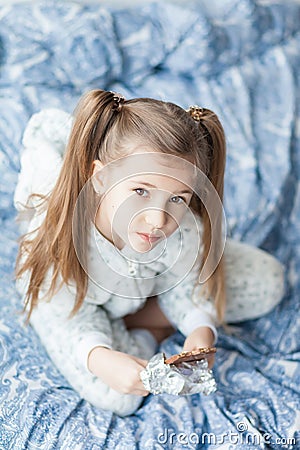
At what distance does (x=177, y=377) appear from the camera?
43.3 inches

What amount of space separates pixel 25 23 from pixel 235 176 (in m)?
0.58

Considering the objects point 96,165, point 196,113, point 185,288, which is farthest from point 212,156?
point 185,288

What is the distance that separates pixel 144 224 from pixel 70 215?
0.47 feet

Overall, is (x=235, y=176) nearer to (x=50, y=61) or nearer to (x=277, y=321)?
(x=277, y=321)

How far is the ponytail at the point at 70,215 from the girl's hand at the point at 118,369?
0.32 feet

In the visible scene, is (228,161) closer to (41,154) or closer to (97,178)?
(41,154)

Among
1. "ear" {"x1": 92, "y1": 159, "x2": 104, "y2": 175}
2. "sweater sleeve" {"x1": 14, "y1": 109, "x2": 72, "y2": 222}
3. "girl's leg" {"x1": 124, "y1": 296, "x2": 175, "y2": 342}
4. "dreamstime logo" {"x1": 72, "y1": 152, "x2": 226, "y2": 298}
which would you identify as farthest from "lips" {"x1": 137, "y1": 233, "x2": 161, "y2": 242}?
"girl's leg" {"x1": 124, "y1": 296, "x2": 175, "y2": 342}

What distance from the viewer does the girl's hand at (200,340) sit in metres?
1.22

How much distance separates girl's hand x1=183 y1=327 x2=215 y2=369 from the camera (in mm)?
1219

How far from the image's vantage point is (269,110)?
1755 millimetres

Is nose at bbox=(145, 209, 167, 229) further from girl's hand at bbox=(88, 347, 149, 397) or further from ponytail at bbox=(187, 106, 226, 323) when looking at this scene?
girl's hand at bbox=(88, 347, 149, 397)

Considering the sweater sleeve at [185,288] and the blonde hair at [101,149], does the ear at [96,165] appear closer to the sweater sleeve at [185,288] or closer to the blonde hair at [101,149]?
the blonde hair at [101,149]

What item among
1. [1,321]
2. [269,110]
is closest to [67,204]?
[1,321]

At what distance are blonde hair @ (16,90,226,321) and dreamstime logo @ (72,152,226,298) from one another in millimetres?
14
